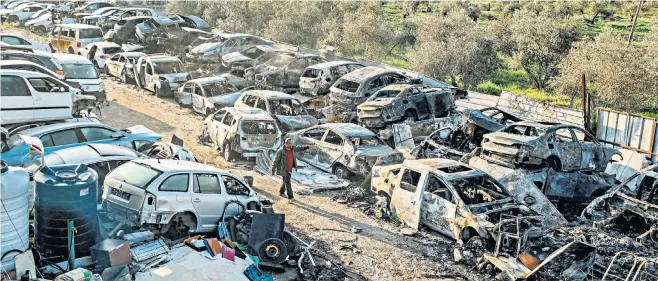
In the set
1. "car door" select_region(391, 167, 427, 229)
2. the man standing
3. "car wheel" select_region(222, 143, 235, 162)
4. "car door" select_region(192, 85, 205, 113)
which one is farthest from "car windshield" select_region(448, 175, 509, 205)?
"car door" select_region(192, 85, 205, 113)

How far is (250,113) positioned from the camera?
1648 centimetres

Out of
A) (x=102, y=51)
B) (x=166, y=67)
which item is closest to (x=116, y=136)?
(x=166, y=67)

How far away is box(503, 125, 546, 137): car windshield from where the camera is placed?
1471cm

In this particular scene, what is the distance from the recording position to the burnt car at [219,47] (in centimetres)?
2612

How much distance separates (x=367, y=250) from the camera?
1130 cm

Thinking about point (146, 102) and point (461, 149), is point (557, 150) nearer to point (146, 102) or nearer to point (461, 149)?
point (461, 149)

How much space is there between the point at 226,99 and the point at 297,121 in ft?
11.0

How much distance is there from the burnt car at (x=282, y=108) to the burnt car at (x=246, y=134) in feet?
4.63

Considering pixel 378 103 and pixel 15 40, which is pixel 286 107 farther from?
pixel 15 40

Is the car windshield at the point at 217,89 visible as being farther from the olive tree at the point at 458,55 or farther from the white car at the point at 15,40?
the olive tree at the point at 458,55

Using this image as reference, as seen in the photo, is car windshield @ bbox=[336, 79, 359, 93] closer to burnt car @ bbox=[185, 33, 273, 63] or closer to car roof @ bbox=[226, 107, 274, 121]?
car roof @ bbox=[226, 107, 274, 121]

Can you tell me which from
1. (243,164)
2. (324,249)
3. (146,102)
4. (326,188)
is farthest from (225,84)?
(324,249)

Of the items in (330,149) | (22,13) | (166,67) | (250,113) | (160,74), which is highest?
(22,13)

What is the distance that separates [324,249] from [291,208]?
2354mm
